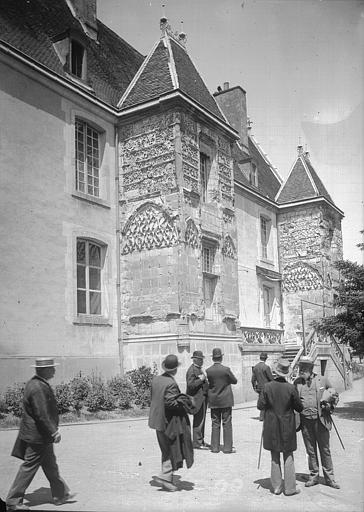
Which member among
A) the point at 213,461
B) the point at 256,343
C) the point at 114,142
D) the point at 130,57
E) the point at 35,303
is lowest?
the point at 213,461

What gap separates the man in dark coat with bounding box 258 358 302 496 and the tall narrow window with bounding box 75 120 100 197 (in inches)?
412

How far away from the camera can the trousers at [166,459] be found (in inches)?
255

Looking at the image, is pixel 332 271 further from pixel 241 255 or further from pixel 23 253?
pixel 23 253

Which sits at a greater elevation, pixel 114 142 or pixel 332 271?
pixel 114 142

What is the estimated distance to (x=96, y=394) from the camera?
42.3ft

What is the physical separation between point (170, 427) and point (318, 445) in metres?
2.00

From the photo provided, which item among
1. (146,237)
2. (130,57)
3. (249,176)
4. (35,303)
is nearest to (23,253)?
(35,303)

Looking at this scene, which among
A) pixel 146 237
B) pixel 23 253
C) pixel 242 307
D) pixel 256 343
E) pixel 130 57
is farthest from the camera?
pixel 242 307

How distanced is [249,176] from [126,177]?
10223mm

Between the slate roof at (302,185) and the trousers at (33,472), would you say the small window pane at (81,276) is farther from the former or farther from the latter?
the slate roof at (302,185)

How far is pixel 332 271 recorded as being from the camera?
27.4 m

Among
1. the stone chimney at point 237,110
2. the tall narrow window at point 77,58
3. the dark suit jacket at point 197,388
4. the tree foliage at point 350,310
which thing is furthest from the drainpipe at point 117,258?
the stone chimney at point 237,110

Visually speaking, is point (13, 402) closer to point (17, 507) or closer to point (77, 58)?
point (17, 507)

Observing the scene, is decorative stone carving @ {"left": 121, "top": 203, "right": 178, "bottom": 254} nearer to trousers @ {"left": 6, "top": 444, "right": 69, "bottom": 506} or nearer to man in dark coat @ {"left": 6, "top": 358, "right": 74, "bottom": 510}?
man in dark coat @ {"left": 6, "top": 358, "right": 74, "bottom": 510}
